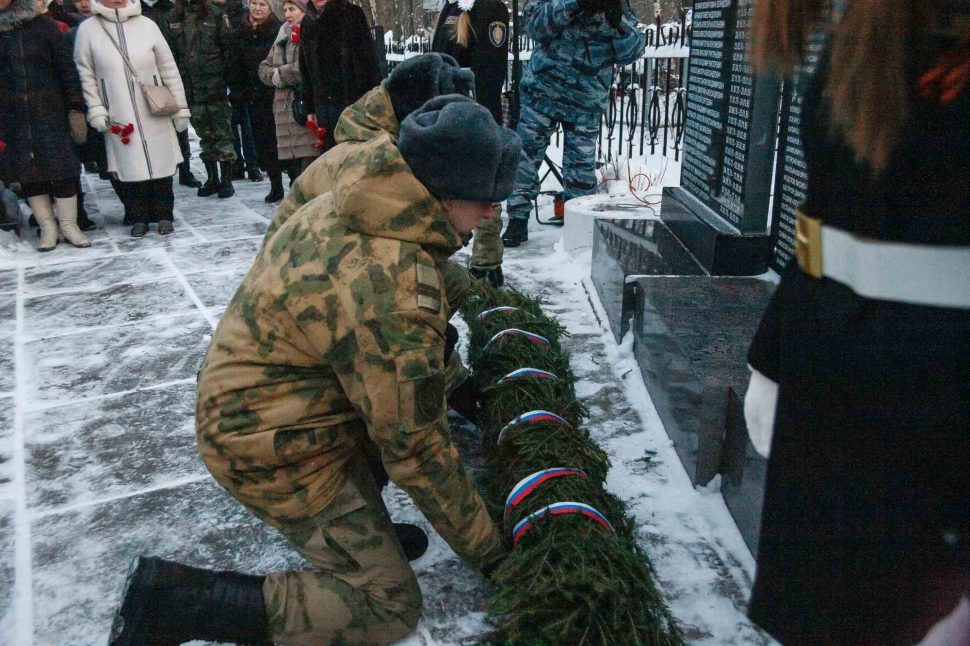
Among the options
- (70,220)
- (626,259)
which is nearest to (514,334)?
→ (626,259)

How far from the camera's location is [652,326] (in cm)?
355

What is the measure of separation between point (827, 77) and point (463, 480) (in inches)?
53.5

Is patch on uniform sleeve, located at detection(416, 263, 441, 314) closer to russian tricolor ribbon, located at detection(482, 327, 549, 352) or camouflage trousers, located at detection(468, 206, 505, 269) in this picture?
russian tricolor ribbon, located at detection(482, 327, 549, 352)

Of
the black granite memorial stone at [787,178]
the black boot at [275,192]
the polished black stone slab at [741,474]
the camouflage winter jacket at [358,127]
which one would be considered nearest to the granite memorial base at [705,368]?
the polished black stone slab at [741,474]

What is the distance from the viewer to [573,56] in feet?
18.6

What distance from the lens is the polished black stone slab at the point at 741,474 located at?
8.07ft

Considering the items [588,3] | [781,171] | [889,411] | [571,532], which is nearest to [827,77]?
[889,411]

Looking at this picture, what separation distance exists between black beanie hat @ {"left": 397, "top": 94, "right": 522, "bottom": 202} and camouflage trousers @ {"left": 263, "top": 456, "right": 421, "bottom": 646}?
A: 2.71ft

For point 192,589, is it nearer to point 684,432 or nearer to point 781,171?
point 684,432

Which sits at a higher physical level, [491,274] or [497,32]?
[497,32]

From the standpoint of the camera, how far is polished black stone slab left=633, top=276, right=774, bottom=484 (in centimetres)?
278

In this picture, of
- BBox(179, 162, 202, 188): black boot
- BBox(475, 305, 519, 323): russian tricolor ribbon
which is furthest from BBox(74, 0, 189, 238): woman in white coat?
BBox(475, 305, 519, 323): russian tricolor ribbon

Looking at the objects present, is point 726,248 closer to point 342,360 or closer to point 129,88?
point 342,360

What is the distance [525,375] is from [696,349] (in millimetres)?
650
